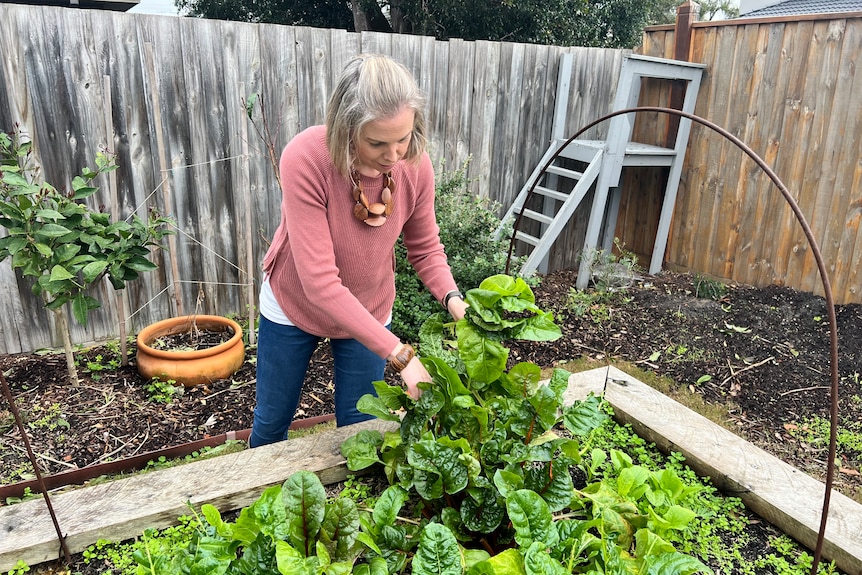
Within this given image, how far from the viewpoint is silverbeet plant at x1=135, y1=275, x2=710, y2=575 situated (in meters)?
1.15

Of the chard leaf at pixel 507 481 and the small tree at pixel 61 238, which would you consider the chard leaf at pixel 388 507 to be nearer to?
the chard leaf at pixel 507 481

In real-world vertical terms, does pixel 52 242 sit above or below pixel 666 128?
below

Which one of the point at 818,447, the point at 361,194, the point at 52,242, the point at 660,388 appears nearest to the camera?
the point at 361,194

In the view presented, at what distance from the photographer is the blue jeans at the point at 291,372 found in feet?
6.34

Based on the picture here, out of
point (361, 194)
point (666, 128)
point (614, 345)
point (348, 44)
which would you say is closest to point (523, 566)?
point (361, 194)

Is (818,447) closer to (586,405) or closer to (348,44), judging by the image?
(586,405)

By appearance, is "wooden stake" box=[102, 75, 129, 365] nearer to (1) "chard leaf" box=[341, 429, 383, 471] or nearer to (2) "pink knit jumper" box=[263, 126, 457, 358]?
(2) "pink knit jumper" box=[263, 126, 457, 358]

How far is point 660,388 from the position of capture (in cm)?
350

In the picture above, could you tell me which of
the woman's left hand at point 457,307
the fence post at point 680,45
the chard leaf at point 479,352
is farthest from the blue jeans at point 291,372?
the fence post at point 680,45

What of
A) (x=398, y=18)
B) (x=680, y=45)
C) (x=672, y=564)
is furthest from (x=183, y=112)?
(x=398, y=18)

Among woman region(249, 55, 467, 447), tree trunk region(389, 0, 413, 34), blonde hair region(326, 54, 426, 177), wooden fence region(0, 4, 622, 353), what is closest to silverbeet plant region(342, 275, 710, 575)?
woman region(249, 55, 467, 447)

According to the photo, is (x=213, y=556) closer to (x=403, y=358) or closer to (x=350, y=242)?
(x=403, y=358)

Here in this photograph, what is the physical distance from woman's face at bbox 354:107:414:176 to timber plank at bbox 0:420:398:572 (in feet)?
2.70

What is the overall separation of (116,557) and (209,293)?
105 inches
